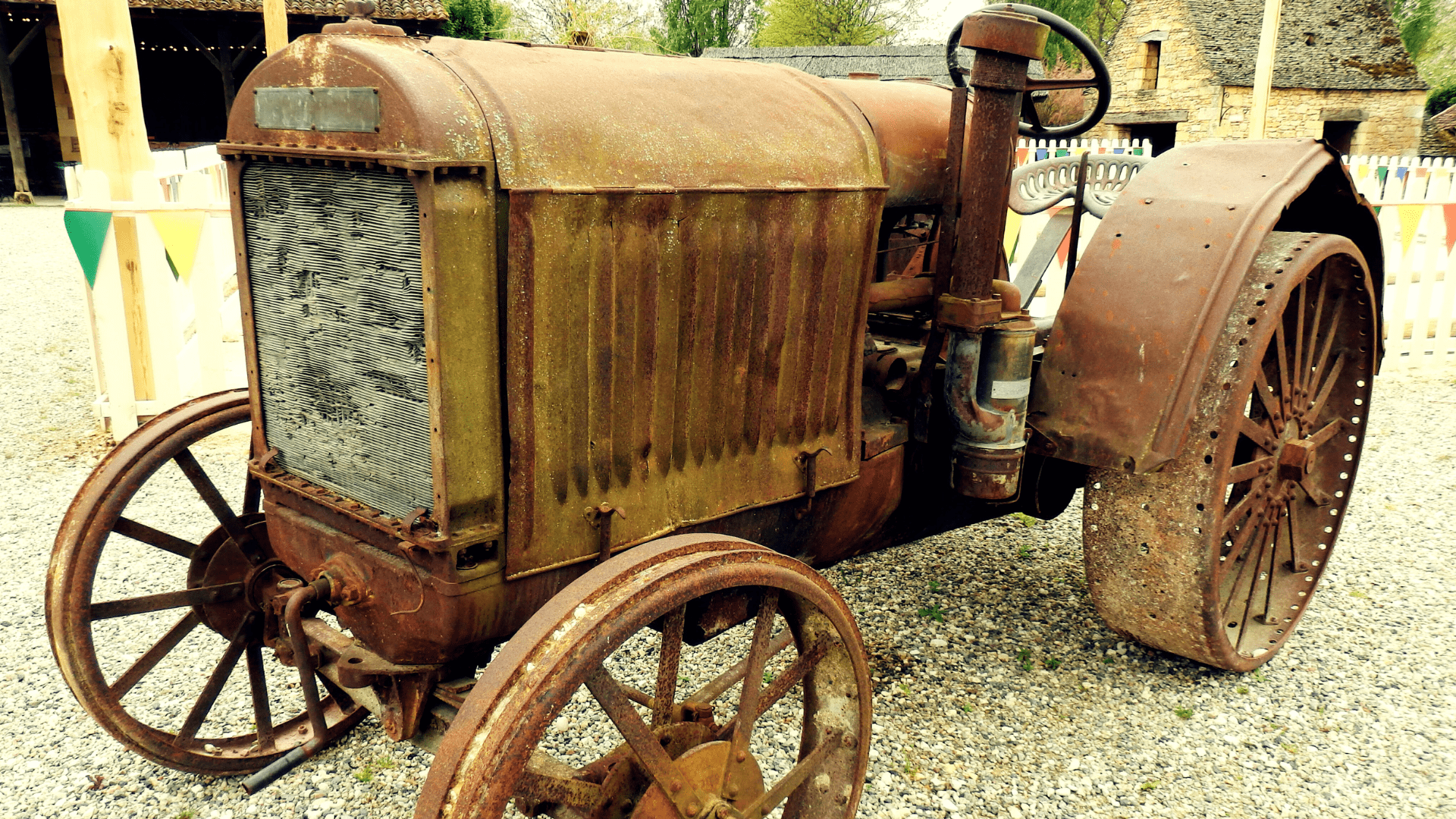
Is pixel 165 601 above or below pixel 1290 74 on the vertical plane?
below

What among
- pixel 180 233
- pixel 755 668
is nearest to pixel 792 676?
pixel 755 668

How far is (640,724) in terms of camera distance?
1.63m

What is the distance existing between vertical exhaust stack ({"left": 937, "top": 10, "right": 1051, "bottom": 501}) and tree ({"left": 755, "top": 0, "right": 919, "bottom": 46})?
34.6 m

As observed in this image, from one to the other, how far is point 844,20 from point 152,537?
35888 mm

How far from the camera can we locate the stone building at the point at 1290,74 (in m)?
22.4

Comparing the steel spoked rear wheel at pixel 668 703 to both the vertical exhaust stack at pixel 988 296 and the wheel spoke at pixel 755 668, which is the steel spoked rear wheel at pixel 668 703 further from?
the vertical exhaust stack at pixel 988 296

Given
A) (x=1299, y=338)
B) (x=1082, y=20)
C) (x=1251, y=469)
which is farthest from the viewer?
(x=1082, y=20)

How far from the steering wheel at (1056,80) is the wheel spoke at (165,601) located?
217cm

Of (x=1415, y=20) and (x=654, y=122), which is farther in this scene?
(x=1415, y=20)

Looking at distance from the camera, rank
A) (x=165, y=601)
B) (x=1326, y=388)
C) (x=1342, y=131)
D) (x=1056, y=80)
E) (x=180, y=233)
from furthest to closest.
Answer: (x=1342, y=131), (x=180, y=233), (x=1326, y=388), (x=1056, y=80), (x=165, y=601)

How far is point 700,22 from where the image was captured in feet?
115

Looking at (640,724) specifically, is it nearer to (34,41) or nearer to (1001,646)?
(1001,646)

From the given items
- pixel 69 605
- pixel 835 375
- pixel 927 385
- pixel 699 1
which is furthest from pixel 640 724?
pixel 699 1

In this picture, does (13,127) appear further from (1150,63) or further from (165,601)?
(1150,63)
